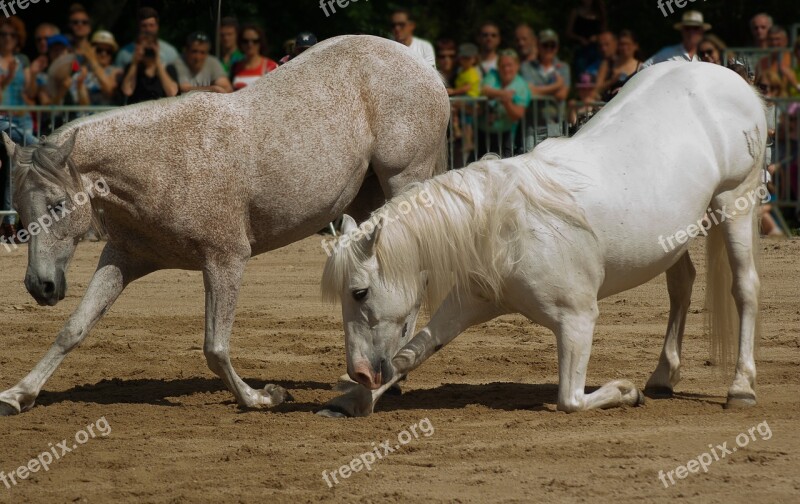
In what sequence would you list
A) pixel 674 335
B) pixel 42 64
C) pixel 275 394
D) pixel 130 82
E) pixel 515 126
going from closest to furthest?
pixel 275 394 → pixel 674 335 → pixel 130 82 → pixel 515 126 → pixel 42 64

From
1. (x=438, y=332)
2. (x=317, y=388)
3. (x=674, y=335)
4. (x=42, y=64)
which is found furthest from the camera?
(x=42, y=64)

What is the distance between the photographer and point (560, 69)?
44.2 feet

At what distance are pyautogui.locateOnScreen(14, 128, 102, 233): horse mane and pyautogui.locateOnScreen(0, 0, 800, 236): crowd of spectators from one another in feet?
20.8

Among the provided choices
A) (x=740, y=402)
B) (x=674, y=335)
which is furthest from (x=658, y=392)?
(x=740, y=402)

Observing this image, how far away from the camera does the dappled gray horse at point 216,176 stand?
627 cm

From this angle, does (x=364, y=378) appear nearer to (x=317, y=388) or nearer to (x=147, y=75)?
(x=317, y=388)

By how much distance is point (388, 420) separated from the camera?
6297mm

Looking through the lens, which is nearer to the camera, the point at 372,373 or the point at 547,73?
the point at 372,373

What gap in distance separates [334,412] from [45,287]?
1.61m

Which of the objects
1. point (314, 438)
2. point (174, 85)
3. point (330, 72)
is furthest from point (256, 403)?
point (174, 85)

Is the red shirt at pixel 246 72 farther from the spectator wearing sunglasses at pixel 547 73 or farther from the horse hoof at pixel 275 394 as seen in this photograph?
the horse hoof at pixel 275 394

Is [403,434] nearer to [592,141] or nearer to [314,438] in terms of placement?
[314,438]

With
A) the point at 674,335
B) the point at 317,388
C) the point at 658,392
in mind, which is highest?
the point at 674,335

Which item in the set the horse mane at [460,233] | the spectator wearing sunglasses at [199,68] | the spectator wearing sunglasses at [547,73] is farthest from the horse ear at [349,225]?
the spectator wearing sunglasses at [547,73]
